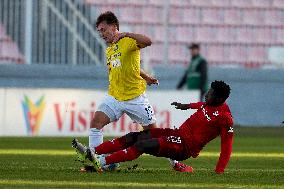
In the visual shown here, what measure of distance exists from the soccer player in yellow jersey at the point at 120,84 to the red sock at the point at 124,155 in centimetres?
45

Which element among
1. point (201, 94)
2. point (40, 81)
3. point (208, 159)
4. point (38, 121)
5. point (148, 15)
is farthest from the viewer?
point (148, 15)

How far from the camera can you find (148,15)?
28.6m

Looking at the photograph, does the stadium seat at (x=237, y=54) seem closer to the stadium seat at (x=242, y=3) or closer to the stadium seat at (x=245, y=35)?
the stadium seat at (x=245, y=35)

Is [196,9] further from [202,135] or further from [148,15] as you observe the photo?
[202,135]

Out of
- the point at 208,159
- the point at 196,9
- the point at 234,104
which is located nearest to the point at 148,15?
the point at 196,9

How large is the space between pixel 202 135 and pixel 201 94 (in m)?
12.9

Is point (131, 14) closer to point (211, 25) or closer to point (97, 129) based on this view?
point (211, 25)

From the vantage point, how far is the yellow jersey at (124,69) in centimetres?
1239

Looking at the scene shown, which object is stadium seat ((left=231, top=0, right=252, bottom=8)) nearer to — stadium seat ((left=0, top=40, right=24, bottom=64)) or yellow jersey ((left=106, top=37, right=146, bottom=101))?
stadium seat ((left=0, top=40, right=24, bottom=64))

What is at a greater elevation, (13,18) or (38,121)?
(13,18)

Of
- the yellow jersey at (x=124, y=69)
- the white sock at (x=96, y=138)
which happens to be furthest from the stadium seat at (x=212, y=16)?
the white sock at (x=96, y=138)

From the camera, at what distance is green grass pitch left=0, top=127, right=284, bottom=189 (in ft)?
34.3

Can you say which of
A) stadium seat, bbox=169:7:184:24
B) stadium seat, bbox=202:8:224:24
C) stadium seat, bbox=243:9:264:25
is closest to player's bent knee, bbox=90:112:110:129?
stadium seat, bbox=169:7:184:24

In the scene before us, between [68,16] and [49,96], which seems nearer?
[49,96]
